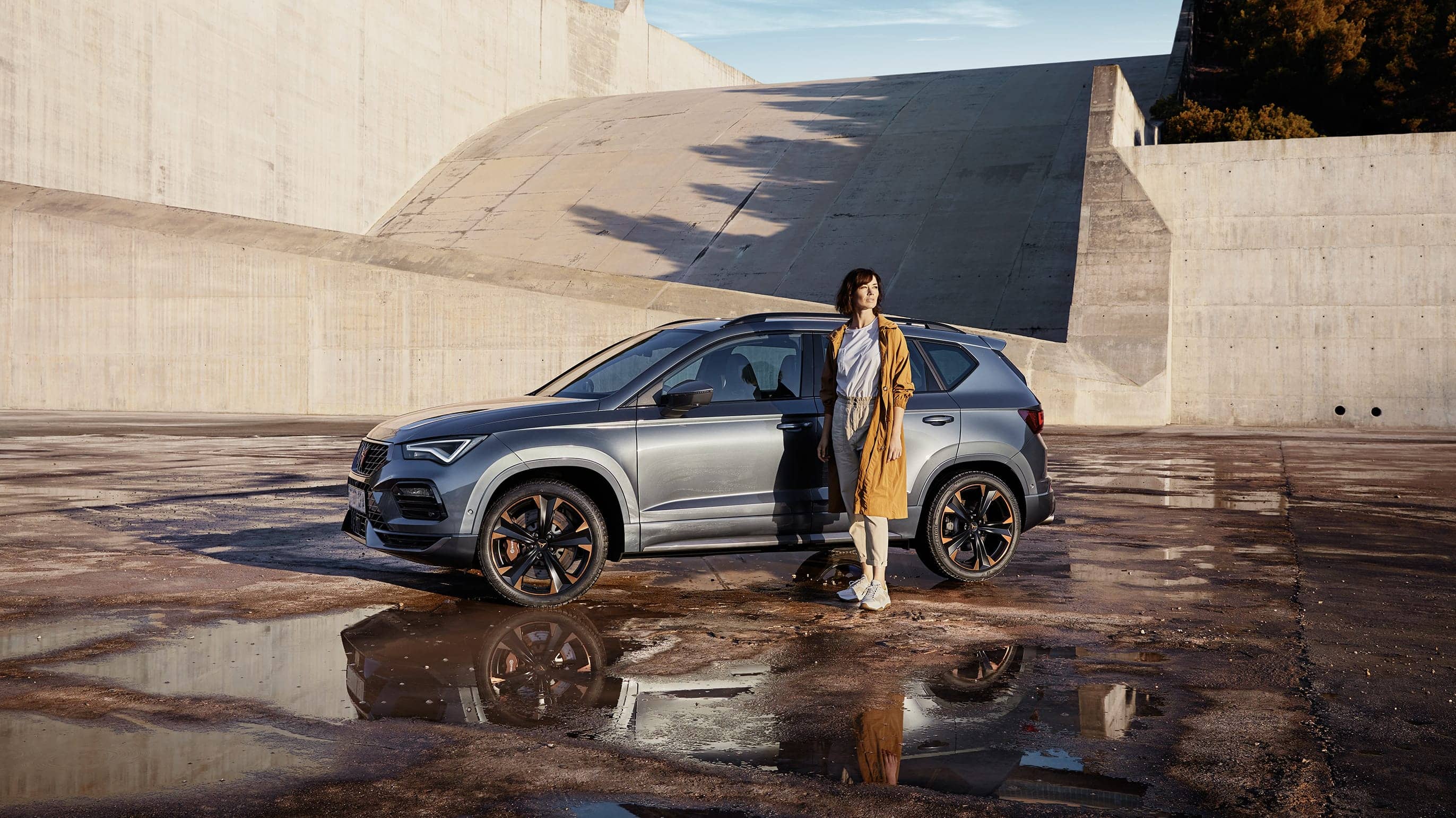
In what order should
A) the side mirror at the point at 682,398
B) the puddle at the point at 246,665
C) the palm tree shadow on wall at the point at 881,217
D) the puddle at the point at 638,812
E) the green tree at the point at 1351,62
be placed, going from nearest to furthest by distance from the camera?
1. the puddle at the point at 638,812
2. the puddle at the point at 246,665
3. the side mirror at the point at 682,398
4. the green tree at the point at 1351,62
5. the palm tree shadow on wall at the point at 881,217

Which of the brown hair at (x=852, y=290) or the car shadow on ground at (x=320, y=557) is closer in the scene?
the brown hair at (x=852, y=290)

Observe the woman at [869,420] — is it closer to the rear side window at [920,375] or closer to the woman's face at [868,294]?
the woman's face at [868,294]

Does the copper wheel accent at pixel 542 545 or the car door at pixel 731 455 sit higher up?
the car door at pixel 731 455

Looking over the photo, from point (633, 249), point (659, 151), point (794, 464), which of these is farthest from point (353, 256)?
point (794, 464)

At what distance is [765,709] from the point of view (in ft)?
16.8

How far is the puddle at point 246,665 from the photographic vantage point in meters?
5.27

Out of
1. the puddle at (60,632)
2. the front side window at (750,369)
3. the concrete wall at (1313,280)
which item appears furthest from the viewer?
the concrete wall at (1313,280)

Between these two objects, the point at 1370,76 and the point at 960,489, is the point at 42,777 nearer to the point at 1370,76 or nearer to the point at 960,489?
the point at 960,489

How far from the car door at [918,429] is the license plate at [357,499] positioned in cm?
270

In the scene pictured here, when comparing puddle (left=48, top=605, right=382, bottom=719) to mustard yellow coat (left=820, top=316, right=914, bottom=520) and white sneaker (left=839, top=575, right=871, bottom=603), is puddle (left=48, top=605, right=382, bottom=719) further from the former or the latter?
mustard yellow coat (left=820, top=316, right=914, bottom=520)

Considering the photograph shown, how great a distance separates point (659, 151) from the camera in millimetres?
42688

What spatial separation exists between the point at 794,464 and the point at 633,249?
29018 mm

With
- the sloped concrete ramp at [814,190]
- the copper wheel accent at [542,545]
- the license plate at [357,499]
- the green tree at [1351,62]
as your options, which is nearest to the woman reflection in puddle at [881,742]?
the copper wheel accent at [542,545]

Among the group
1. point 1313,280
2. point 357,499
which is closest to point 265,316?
point 357,499
